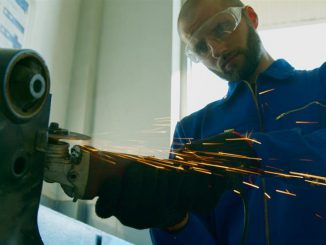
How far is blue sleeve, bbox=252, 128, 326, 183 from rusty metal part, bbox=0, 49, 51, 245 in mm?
545

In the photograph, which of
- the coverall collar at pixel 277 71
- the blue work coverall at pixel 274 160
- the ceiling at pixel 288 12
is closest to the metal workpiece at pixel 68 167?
the blue work coverall at pixel 274 160

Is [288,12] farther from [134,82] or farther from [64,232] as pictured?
[64,232]

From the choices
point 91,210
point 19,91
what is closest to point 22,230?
point 19,91

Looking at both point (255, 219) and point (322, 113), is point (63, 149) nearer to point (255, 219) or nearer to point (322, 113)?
point (255, 219)

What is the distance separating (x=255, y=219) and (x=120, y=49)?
1.72 m

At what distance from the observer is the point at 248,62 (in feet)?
5.15

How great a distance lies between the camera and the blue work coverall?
868mm

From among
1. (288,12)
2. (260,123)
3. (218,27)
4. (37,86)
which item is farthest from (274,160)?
(288,12)

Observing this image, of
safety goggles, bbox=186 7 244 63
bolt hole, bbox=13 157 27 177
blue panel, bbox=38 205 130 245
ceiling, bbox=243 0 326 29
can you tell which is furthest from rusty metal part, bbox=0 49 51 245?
ceiling, bbox=243 0 326 29

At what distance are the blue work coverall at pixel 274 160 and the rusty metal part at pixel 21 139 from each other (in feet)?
1.70

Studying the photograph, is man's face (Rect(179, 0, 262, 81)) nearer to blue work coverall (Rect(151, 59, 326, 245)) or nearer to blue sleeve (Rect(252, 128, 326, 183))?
blue work coverall (Rect(151, 59, 326, 245))

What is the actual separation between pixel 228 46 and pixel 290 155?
80 cm

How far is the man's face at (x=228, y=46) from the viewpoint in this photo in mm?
1537

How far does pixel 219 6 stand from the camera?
5.17 ft
